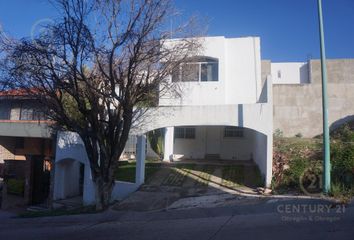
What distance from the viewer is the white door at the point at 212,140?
21.1m

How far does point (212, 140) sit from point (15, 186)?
10.9 meters

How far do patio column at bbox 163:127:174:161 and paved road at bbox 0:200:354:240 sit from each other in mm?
8404

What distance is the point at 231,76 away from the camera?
20375mm

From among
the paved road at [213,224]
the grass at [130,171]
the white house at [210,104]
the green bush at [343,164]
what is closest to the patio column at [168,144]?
the white house at [210,104]

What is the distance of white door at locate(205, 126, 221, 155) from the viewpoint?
21078 mm

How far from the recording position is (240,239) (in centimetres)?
746

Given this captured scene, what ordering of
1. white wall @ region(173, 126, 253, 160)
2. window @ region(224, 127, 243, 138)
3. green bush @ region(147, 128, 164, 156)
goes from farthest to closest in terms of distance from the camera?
green bush @ region(147, 128, 164, 156), window @ region(224, 127, 243, 138), white wall @ region(173, 126, 253, 160)

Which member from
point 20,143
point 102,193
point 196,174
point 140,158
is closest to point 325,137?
point 196,174

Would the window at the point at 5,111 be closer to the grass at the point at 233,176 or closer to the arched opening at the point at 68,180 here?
the arched opening at the point at 68,180

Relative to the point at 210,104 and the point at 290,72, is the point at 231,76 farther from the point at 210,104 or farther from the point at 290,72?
the point at 290,72

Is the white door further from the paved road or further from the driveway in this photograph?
the paved road

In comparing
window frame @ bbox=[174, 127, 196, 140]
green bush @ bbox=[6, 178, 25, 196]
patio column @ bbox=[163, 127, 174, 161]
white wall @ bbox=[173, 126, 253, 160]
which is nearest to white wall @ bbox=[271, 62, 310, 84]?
white wall @ bbox=[173, 126, 253, 160]

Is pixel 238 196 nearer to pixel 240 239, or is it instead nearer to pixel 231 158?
pixel 240 239

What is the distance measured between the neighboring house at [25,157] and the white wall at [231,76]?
8119 mm
